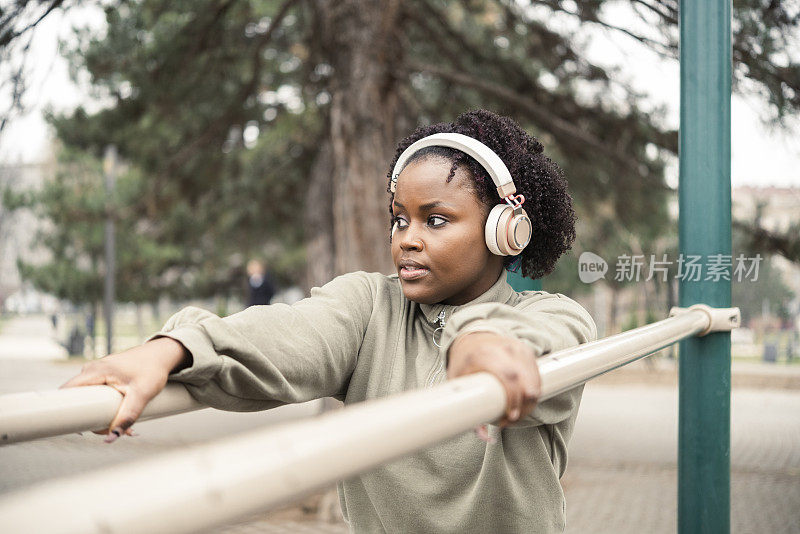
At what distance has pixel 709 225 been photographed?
224 cm

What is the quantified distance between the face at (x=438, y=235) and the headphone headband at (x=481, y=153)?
38 mm

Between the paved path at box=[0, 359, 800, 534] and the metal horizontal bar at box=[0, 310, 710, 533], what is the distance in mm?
3555

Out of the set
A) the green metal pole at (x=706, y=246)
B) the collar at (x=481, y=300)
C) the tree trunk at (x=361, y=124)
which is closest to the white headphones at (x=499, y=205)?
the collar at (x=481, y=300)

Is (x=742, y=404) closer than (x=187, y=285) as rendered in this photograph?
Yes

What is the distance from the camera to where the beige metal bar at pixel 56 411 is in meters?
0.78

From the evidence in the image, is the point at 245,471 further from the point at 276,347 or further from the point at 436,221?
the point at 436,221

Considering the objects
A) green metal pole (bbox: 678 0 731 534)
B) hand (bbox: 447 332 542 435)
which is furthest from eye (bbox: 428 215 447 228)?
green metal pole (bbox: 678 0 731 534)

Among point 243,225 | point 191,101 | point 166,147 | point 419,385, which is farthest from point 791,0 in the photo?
point 243,225

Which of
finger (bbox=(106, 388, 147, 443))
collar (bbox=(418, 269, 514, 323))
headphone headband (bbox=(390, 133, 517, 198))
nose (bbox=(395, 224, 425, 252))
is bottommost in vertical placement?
finger (bbox=(106, 388, 147, 443))

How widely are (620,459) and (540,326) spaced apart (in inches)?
235

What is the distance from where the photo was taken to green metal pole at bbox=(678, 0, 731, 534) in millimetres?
2236

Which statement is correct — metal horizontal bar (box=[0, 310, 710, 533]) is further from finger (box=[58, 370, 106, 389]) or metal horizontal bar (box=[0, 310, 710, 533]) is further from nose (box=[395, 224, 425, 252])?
nose (box=[395, 224, 425, 252])

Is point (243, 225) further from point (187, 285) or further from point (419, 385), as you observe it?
point (419, 385)

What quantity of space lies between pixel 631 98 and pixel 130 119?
4.40m
